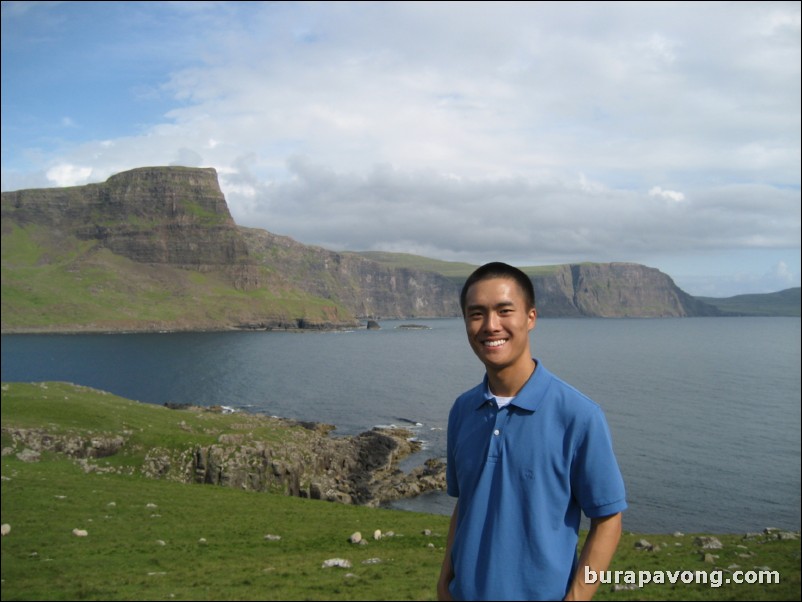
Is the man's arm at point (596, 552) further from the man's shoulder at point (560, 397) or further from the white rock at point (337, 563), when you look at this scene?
the white rock at point (337, 563)

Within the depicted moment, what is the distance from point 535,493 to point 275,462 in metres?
40.5

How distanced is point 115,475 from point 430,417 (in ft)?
157

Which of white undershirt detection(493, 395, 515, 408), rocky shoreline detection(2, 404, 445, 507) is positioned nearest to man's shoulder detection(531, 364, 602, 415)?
white undershirt detection(493, 395, 515, 408)

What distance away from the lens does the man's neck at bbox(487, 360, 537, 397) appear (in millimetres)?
4910

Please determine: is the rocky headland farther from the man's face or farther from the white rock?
the man's face

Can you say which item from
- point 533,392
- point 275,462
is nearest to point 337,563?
point 533,392

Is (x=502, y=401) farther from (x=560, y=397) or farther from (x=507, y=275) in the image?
(x=507, y=275)

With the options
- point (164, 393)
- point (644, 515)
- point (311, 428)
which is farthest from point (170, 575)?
point (164, 393)

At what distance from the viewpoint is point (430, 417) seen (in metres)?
77.8

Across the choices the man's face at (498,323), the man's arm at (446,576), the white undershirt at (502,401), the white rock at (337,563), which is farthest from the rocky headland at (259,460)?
the man's face at (498,323)

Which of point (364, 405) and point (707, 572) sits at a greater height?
point (707, 572)

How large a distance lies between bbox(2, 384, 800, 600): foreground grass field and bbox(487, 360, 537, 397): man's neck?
1292 centimetres

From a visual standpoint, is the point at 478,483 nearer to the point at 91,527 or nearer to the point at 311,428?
the point at 91,527

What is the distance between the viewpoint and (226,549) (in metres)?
22.0
